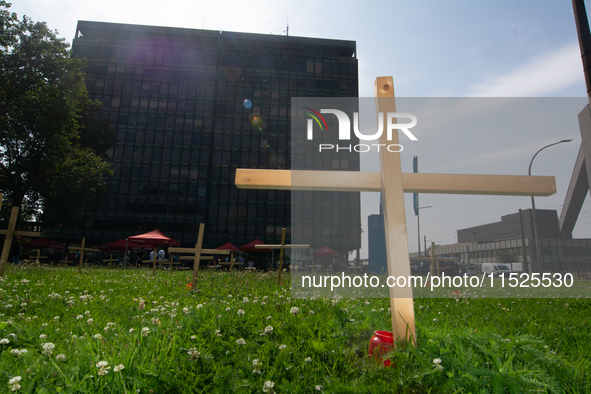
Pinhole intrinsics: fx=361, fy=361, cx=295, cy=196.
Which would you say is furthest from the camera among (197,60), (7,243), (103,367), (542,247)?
(197,60)

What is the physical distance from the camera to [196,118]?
5012 centimetres

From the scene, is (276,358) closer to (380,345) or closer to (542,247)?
(380,345)

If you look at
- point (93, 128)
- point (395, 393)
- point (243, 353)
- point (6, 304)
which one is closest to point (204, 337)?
point (243, 353)

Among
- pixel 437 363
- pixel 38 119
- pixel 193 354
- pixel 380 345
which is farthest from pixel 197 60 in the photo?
pixel 437 363

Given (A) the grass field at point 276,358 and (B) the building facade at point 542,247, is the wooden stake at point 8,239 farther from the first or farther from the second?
(B) the building facade at point 542,247

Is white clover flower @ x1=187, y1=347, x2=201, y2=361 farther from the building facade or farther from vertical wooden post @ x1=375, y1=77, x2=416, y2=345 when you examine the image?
the building facade

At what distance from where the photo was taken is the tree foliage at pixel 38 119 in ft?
76.4

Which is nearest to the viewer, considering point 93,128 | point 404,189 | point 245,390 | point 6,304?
point 245,390

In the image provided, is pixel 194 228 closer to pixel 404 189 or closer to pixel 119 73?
pixel 119 73

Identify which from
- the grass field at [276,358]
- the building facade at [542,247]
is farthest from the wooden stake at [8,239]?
the building facade at [542,247]

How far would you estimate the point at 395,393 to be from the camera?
2064 millimetres

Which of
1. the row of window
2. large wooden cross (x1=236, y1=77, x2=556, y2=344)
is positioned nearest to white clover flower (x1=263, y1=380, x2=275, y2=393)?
large wooden cross (x1=236, y1=77, x2=556, y2=344)

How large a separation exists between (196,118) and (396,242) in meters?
50.9

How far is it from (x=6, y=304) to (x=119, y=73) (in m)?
52.7
